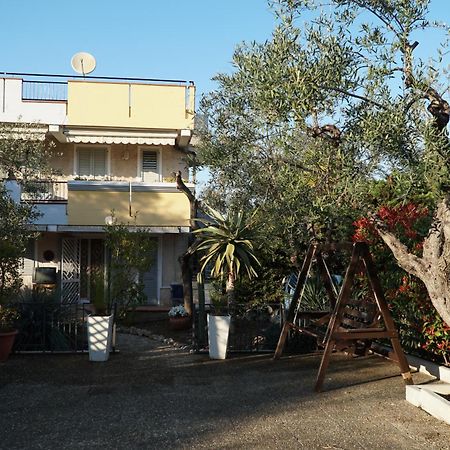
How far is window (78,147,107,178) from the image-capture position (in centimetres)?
1847

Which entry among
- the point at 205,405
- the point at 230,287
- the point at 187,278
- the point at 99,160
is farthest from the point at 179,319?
the point at 99,160

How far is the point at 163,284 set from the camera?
1758cm

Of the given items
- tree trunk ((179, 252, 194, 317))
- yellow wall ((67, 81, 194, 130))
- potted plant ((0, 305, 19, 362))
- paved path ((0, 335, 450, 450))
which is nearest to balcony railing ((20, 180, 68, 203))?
yellow wall ((67, 81, 194, 130))

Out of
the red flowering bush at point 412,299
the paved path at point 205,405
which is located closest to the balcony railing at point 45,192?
the paved path at point 205,405

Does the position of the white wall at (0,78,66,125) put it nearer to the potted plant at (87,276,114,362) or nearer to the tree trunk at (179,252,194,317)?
the tree trunk at (179,252,194,317)

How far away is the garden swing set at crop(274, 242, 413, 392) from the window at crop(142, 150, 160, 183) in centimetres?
872

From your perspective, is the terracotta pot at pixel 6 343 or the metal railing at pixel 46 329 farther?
the metal railing at pixel 46 329

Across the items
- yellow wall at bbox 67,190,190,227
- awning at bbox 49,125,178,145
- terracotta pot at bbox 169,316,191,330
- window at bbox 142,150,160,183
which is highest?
awning at bbox 49,125,178,145

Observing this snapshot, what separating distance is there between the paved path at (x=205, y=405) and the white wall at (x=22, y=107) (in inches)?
359

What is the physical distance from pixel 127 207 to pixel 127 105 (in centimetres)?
336

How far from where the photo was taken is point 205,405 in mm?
7309

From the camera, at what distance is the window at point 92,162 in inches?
727

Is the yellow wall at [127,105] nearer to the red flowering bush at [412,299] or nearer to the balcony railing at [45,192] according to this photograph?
the balcony railing at [45,192]

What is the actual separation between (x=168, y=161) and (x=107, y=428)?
12913mm
